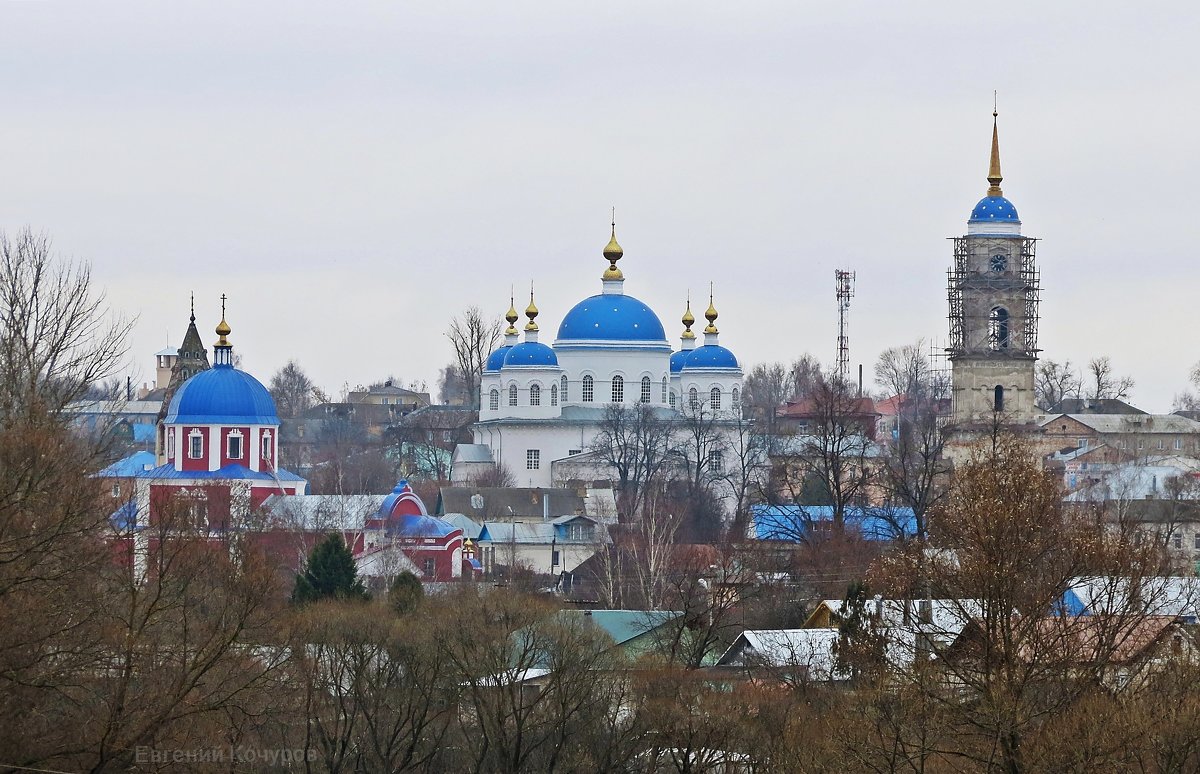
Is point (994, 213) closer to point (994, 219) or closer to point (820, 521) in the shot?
point (994, 219)

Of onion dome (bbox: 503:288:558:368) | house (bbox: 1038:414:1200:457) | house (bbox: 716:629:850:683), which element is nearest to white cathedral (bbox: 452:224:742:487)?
onion dome (bbox: 503:288:558:368)

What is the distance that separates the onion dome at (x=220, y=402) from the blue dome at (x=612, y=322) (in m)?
20.3

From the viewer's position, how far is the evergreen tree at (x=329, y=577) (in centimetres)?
3760

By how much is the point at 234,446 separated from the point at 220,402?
1.01 metres

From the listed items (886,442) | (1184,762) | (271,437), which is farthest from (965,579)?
(886,442)

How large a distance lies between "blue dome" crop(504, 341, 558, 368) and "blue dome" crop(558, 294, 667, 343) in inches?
46.4

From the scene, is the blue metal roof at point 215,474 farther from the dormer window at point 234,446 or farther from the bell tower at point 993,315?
the bell tower at point 993,315

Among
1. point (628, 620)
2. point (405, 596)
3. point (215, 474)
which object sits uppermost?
point (215, 474)

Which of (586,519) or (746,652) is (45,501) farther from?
(586,519)

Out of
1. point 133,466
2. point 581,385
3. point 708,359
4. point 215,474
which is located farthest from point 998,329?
point 133,466

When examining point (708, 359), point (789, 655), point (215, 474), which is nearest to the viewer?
point (789, 655)

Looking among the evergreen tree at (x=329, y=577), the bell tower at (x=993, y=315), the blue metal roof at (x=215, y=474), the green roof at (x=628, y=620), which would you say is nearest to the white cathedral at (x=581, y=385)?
the bell tower at (x=993, y=315)

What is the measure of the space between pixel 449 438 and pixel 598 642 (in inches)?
2311

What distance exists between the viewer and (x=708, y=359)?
249ft
